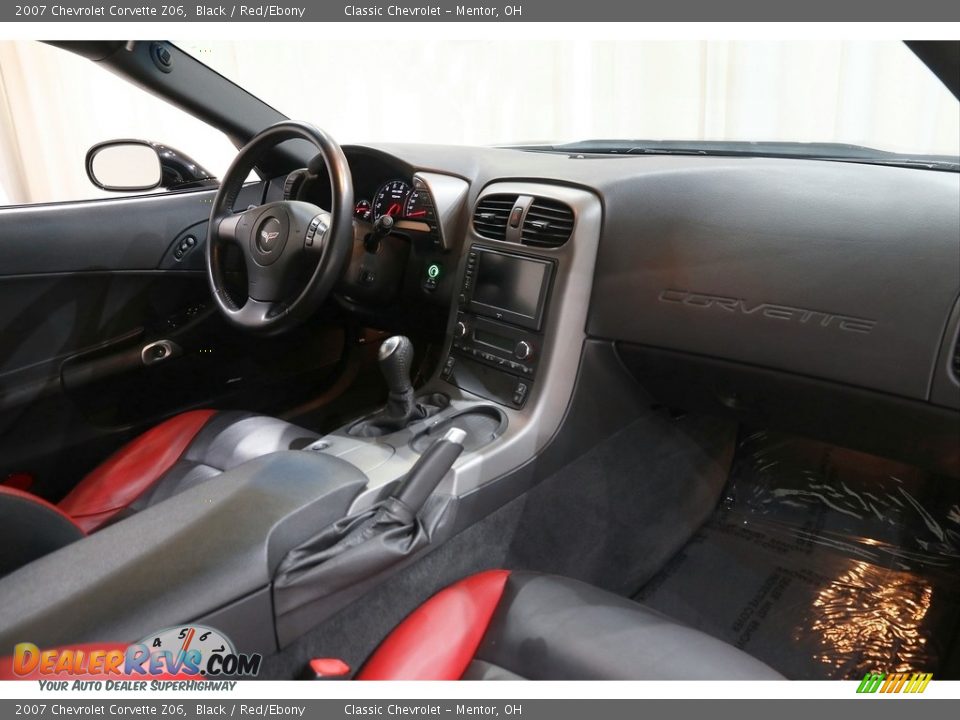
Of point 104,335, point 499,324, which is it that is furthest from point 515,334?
point 104,335

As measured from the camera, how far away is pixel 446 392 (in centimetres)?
150

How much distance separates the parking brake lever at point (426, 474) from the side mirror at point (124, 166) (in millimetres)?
1270

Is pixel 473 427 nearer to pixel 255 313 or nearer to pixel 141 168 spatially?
pixel 255 313

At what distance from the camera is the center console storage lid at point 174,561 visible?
2.57ft

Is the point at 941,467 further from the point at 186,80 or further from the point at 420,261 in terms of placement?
the point at 186,80

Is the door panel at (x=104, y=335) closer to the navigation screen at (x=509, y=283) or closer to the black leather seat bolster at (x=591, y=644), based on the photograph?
the navigation screen at (x=509, y=283)

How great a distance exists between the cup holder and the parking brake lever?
0.37 ft

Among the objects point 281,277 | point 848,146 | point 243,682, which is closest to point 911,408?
point 848,146

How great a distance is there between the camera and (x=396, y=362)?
1314mm

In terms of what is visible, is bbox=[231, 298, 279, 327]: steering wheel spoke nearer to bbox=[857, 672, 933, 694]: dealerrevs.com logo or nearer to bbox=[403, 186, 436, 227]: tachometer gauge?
bbox=[403, 186, 436, 227]: tachometer gauge

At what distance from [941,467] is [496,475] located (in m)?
0.75

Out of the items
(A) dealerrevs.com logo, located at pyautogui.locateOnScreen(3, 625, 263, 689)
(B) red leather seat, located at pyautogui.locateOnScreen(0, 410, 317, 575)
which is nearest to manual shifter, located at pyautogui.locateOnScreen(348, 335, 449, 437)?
(B) red leather seat, located at pyautogui.locateOnScreen(0, 410, 317, 575)

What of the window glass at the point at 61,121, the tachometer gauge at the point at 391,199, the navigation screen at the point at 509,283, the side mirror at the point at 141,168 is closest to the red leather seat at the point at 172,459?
the navigation screen at the point at 509,283

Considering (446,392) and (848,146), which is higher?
(848,146)
